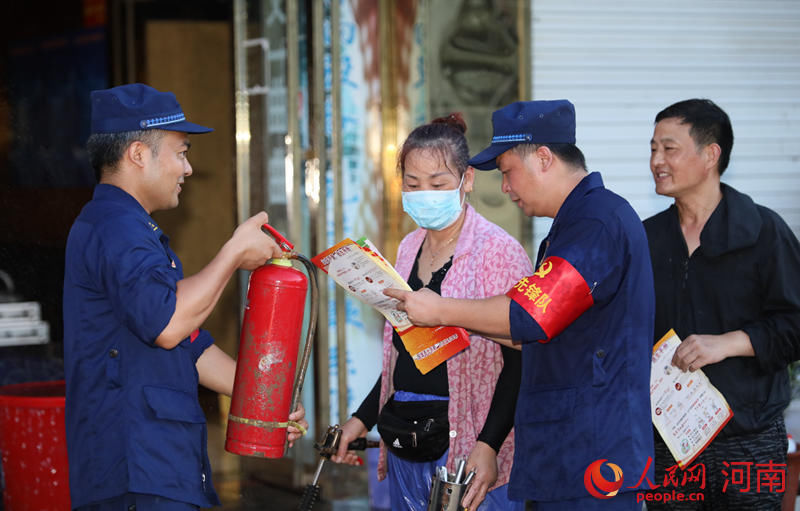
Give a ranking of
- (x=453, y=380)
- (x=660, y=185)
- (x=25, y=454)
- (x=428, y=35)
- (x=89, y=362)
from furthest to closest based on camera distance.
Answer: (x=428, y=35) → (x=25, y=454) → (x=660, y=185) → (x=453, y=380) → (x=89, y=362)

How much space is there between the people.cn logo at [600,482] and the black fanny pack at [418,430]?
0.61m

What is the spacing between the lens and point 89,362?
2.24 metres

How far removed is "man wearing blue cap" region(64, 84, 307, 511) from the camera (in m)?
2.16

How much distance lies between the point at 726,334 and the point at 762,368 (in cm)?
17

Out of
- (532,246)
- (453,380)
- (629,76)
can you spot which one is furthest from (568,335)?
(629,76)

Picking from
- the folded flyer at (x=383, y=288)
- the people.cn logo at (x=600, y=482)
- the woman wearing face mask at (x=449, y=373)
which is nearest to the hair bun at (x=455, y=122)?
the woman wearing face mask at (x=449, y=373)

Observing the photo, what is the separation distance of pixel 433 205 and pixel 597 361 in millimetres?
893

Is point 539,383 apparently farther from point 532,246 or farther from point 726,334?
point 532,246

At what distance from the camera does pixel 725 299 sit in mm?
3031

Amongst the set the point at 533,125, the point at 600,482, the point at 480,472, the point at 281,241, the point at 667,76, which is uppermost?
the point at 667,76

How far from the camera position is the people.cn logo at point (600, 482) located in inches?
88.9

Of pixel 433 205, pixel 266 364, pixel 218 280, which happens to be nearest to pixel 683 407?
pixel 433 205

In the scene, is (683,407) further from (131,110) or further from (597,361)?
(131,110)

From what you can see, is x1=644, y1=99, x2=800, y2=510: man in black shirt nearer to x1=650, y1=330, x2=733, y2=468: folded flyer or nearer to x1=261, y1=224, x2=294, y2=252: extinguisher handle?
x1=650, y1=330, x2=733, y2=468: folded flyer
